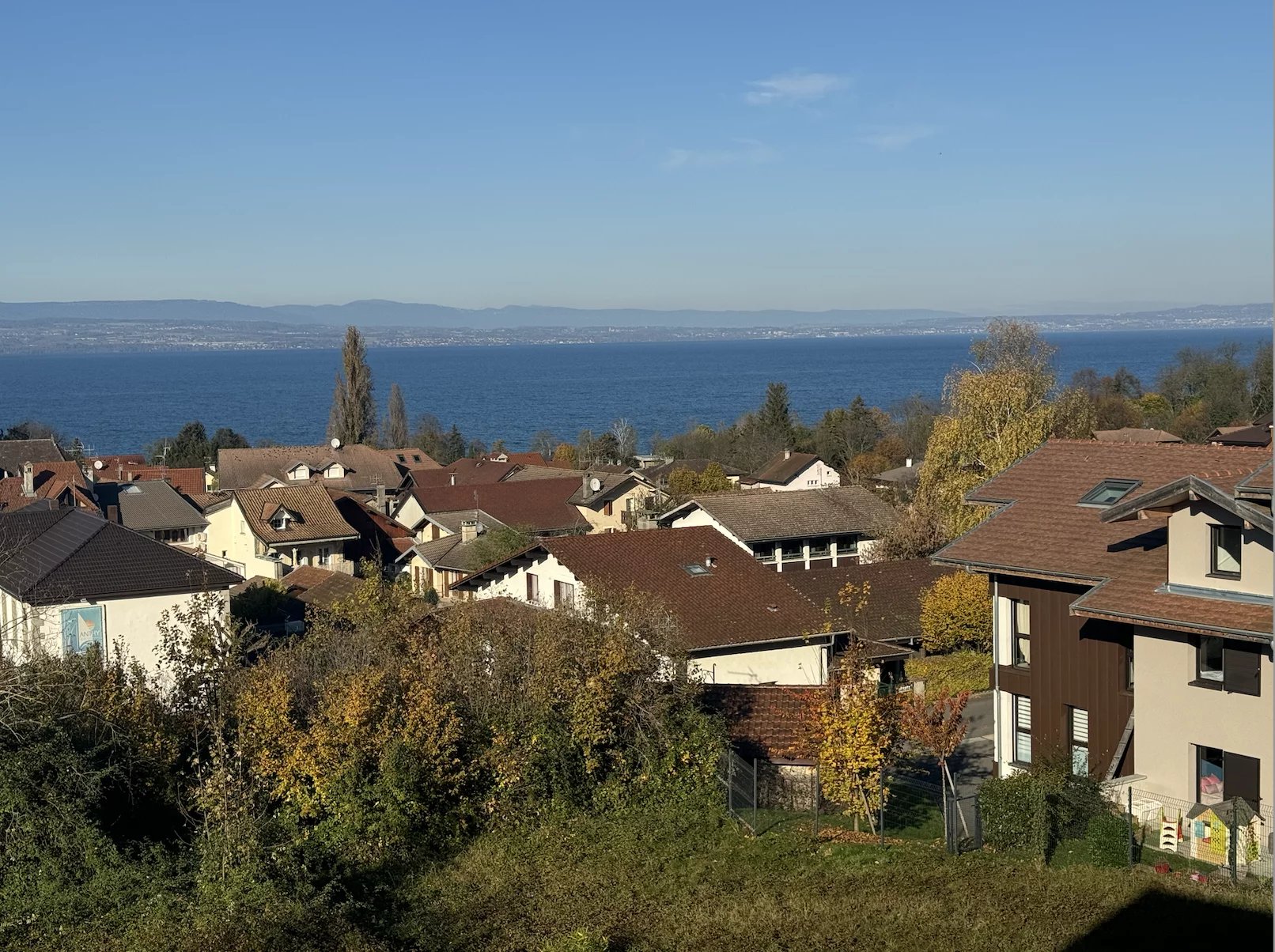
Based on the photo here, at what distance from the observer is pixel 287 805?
15.3 m

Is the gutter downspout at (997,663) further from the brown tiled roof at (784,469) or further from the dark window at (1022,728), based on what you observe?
the brown tiled roof at (784,469)

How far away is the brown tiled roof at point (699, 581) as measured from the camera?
84.7 feet

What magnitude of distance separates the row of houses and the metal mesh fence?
0.47 meters

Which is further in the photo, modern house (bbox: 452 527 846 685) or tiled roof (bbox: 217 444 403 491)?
tiled roof (bbox: 217 444 403 491)

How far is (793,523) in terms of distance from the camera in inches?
1797

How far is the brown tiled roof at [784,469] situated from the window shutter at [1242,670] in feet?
163

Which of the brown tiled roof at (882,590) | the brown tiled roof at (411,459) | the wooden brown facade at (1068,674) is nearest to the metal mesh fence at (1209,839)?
the wooden brown facade at (1068,674)

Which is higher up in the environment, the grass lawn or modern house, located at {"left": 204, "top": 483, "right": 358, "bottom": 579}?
the grass lawn

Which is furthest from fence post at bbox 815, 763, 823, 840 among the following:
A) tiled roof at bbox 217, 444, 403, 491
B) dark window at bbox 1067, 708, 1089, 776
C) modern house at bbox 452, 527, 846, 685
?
tiled roof at bbox 217, 444, 403, 491

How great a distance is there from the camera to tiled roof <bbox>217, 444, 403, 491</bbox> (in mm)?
70562

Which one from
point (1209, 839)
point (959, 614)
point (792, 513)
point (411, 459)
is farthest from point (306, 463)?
point (1209, 839)

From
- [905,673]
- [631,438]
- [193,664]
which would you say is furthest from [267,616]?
[631,438]

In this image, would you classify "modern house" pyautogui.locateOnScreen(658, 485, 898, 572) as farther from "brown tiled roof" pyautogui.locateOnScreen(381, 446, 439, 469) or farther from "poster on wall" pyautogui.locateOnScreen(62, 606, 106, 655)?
"brown tiled roof" pyautogui.locateOnScreen(381, 446, 439, 469)

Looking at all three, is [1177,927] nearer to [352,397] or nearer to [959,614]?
[959,614]
